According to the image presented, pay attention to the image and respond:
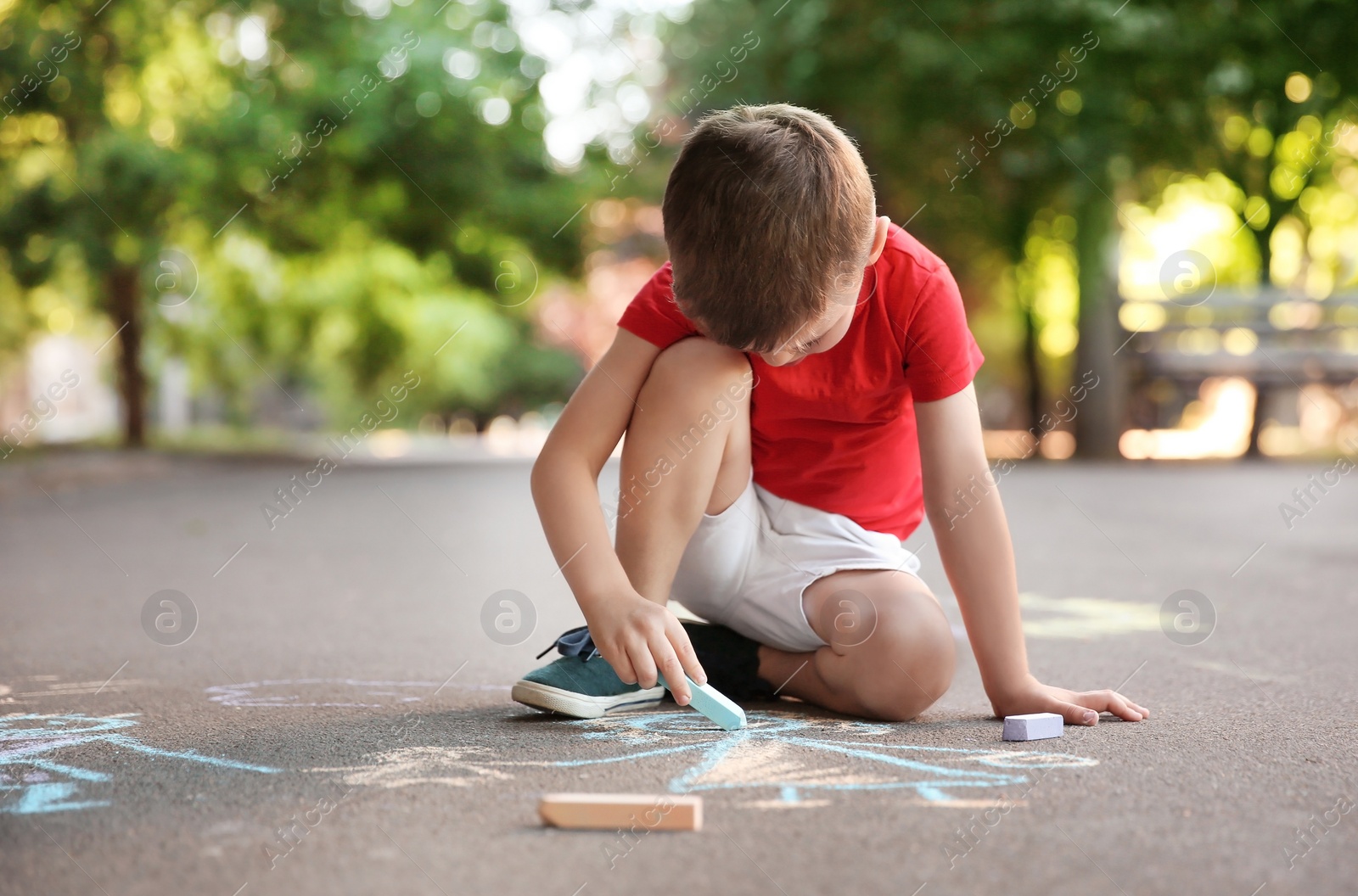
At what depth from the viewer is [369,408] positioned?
25.4m

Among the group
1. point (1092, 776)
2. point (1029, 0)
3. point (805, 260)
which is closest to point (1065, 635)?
point (1092, 776)

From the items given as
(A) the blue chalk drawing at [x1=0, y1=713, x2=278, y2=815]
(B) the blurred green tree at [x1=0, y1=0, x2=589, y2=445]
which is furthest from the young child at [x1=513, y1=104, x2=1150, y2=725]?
(B) the blurred green tree at [x1=0, y1=0, x2=589, y2=445]

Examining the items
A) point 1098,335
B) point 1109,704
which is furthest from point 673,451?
point 1098,335

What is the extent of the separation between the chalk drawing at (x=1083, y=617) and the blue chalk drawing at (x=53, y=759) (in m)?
1.99

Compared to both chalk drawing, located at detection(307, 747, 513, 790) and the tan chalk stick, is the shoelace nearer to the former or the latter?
chalk drawing, located at detection(307, 747, 513, 790)

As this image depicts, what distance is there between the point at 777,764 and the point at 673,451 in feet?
1.62

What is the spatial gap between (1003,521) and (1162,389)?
37.0ft

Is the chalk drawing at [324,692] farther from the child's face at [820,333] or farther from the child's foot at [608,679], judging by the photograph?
the child's face at [820,333]

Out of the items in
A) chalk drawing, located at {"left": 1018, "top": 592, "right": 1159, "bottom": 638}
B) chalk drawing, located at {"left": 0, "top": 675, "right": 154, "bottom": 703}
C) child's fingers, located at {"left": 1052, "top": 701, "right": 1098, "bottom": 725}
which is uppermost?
chalk drawing, located at {"left": 0, "top": 675, "right": 154, "bottom": 703}

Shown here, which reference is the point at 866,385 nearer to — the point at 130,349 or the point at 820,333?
the point at 820,333

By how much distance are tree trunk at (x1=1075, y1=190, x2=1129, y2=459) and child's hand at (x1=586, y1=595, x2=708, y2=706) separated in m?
10.3

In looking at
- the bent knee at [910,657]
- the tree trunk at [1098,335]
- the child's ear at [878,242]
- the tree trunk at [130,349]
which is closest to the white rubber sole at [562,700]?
the bent knee at [910,657]

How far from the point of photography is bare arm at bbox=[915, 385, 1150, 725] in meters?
1.90

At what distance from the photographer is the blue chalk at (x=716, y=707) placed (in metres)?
1.82
